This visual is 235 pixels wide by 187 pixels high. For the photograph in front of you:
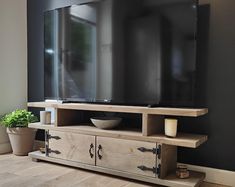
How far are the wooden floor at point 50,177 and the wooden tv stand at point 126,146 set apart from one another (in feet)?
0.18

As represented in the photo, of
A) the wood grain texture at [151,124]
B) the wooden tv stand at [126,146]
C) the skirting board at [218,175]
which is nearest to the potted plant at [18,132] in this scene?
the wooden tv stand at [126,146]

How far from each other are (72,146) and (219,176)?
47.2 inches

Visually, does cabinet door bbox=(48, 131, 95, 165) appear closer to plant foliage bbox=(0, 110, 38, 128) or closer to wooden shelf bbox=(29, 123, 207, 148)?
wooden shelf bbox=(29, 123, 207, 148)

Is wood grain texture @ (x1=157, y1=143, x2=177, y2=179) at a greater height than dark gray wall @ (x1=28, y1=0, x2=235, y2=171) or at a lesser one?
lesser

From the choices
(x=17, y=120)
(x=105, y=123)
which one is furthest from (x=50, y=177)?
(x=17, y=120)

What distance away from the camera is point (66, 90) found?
2416mm

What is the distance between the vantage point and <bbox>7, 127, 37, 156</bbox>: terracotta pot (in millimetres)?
2627

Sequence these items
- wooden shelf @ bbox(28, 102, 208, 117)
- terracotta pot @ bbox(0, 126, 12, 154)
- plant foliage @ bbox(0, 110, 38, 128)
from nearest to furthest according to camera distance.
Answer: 1. wooden shelf @ bbox(28, 102, 208, 117)
2. plant foliage @ bbox(0, 110, 38, 128)
3. terracotta pot @ bbox(0, 126, 12, 154)

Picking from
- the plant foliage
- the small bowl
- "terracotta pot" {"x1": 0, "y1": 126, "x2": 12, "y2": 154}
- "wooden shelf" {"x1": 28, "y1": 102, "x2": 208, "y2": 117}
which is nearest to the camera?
"wooden shelf" {"x1": 28, "y1": 102, "x2": 208, "y2": 117}

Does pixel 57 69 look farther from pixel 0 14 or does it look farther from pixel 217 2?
pixel 217 2

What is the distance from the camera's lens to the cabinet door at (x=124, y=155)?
6.05ft

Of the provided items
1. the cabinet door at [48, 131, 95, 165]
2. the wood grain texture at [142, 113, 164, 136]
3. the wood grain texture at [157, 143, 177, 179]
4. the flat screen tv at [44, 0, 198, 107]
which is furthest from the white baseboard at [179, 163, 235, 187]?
the cabinet door at [48, 131, 95, 165]

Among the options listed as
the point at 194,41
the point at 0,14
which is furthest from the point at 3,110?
the point at 194,41

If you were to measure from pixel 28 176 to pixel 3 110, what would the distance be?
1092 mm
